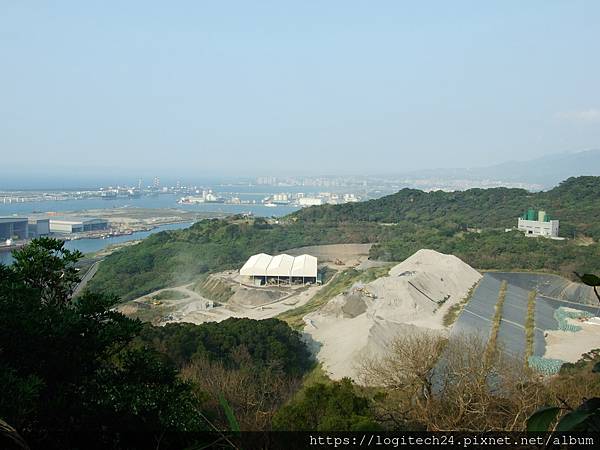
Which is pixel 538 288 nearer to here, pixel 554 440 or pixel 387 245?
pixel 387 245

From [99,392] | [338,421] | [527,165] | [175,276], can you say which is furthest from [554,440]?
[527,165]

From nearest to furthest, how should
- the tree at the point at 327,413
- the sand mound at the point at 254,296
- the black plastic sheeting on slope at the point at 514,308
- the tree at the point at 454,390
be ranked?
the tree at the point at 327,413 → the tree at the point at 454,390 → the black plastic sheeting on slope at the point at 514,308 → the sand mound at the point at 254,296

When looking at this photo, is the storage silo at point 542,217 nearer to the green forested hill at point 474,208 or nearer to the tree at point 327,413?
the green forested hill at point 474,208

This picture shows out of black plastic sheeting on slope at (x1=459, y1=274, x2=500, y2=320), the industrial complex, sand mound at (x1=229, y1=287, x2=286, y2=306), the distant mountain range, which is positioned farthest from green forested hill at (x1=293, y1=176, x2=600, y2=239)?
the distant mountain range

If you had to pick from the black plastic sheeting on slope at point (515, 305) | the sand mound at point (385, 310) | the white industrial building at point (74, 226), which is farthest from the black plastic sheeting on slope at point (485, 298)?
the white industrial building at point (74, 226)

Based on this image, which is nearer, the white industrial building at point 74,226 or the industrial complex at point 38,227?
the industrial complex at point 38,227

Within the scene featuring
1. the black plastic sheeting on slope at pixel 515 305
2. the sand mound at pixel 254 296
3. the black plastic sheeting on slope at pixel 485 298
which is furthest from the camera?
the sand mound at pixel 254 296

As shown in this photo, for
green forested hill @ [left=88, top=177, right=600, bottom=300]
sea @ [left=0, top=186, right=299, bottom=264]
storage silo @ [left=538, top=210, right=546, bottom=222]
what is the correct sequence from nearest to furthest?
green forested hill @ [left=88, top=177, right=600, bottom=300], storage silo @ [left=538, top=210, right=546, bottom=222], sea @ [left=0, top=186, right=299, bottom=264]

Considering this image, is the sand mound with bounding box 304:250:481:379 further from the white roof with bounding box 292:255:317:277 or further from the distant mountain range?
the distant mountain range
